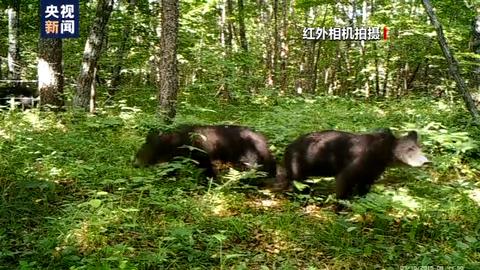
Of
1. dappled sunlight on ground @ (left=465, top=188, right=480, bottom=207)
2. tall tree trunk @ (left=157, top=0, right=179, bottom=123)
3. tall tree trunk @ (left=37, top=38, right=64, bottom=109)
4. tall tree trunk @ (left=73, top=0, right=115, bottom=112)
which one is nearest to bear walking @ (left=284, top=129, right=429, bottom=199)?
dappled sunlight on ground @ (left=465, top=188, right=480, bottom=207)

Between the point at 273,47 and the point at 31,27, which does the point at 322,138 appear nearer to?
the point at 273,47

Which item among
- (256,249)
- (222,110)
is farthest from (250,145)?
(222,110)

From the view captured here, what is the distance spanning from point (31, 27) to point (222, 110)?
347 inches

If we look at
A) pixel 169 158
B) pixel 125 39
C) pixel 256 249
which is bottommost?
pixel 256 249

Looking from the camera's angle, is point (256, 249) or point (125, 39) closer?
point (256, 249)

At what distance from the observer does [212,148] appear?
19.7 ft

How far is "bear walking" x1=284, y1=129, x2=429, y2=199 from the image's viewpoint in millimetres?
5180

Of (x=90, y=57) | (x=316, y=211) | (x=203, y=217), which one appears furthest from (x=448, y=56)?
(x=90, y=57)

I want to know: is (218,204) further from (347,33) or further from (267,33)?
(267,33)

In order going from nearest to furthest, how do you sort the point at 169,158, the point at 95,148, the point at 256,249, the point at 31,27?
the point at 256,249 → the point at 169,158 → the point at 95,148 → the point at 31,27

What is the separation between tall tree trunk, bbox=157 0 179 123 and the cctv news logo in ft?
31.2

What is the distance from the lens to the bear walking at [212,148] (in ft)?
19.4

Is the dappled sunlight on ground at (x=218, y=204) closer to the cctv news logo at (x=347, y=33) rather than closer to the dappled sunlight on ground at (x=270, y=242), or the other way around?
the dappled sunlight on ground at (x=270, y=242)

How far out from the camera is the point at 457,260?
12.1 ft
